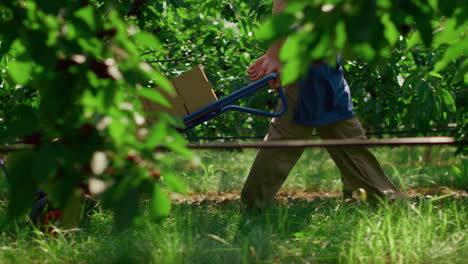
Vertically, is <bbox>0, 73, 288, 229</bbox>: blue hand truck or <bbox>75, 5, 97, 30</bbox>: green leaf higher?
<bbox>75, 5, 97, 30</bbox>: green leaf

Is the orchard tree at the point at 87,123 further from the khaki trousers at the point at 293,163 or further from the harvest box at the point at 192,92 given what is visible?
the khaki trousers at the point at 293,163

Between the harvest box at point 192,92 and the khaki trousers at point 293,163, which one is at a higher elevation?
the harvest box at point 192,92

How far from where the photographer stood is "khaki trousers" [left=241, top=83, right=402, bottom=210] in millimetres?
2801

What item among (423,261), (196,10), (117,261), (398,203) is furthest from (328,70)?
(196,10)

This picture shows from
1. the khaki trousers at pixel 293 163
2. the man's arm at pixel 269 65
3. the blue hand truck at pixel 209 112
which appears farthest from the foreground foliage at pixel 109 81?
the khaki trousers at pixel 293 163

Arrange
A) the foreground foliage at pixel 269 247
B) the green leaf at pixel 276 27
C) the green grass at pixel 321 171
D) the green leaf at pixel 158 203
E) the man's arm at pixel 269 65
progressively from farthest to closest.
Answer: the green grass at pixel 321 171 → the man's arm at pixel 269 65 → the foreground foliage at pixel 269 247 → the green leaf at pixel 158 203 → the green leaf at pixel 276 27

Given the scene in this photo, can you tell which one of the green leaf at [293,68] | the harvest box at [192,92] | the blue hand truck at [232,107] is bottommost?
the green leaf at [293,68]

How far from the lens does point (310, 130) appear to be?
2875 millimetres

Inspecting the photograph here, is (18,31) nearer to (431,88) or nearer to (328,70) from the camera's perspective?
(328,70)

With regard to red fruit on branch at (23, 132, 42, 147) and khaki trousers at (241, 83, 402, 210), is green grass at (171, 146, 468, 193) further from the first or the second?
red fruit on branch at (23, 132, 42, 147)

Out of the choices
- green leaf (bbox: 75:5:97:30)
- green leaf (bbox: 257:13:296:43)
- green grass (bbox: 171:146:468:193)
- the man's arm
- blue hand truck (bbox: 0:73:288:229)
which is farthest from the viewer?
green grass (bbox: 171:146:468:193)

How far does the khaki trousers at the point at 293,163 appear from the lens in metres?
2.80

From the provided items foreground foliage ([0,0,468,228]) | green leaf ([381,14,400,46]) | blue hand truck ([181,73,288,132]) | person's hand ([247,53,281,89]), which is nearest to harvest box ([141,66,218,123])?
blue hand truck ([181,73,288,132])

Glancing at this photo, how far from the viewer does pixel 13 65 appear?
158 cm
